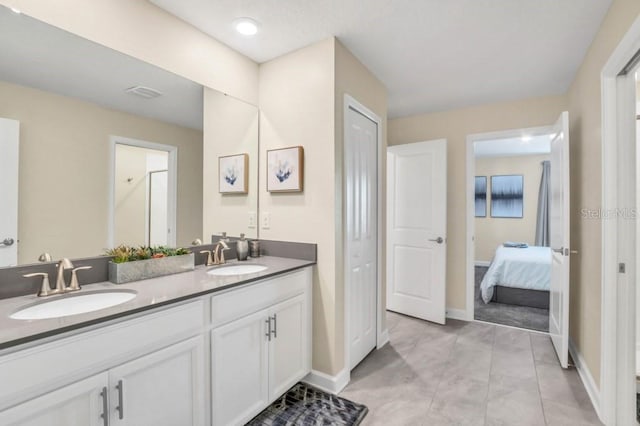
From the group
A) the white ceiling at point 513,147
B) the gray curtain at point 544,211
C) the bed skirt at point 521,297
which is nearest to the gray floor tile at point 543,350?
the bed skirt at point 521,297

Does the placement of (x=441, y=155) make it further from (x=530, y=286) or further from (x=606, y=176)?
(x=530, y=286)

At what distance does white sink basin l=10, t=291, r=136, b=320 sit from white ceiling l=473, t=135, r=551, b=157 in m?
5.31

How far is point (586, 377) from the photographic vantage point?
2.15m

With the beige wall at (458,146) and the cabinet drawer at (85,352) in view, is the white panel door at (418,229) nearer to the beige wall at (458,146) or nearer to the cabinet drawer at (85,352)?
the beige wall at (458,146)

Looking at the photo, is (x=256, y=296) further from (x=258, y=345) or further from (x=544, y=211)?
(x=544, y=211)

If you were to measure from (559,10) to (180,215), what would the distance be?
2636 millimetres

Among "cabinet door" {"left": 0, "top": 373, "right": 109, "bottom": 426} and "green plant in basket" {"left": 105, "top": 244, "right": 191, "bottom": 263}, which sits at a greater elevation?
"green plant in basket" {"left": 105, "top": 244, "right": 191, "bottom": 263}

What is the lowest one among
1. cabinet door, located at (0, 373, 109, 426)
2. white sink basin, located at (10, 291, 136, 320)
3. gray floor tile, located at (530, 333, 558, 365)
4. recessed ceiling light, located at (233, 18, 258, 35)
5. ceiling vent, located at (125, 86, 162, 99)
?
gray floor tile, located at (530, 333, 558, 365)

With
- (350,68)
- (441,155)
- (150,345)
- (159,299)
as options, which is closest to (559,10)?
(350,68)

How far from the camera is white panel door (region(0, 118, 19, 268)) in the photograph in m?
1.27

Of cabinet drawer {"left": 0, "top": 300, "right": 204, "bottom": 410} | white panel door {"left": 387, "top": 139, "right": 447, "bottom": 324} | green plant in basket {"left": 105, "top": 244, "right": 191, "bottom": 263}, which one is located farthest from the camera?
white panel door {"left": 387, "top": 139, "right": 447, "bottom": 324}

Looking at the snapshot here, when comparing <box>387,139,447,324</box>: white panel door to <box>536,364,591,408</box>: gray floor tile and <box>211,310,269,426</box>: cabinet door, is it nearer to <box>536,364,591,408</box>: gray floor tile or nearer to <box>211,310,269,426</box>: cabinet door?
<box>536,364,591,408</box>: gray floor tile

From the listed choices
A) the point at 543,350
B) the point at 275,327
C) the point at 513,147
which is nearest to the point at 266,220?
the point at 275,327

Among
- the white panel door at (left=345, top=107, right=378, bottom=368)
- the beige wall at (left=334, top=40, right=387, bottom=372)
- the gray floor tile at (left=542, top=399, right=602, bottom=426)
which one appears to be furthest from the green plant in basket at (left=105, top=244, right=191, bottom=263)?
the gray floor tile at (left=542, top=399, right=602, bottom=426)
